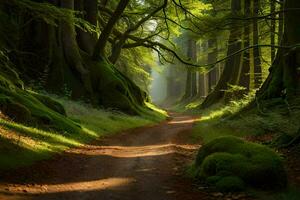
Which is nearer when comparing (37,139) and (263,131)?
(37,139)

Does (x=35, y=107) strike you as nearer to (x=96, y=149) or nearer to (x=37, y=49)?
(x=96, y=149)

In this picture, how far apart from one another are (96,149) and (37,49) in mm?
12220

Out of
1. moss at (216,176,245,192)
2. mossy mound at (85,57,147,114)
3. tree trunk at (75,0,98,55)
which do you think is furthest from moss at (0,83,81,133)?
tree trunk at (75,0,98,55)

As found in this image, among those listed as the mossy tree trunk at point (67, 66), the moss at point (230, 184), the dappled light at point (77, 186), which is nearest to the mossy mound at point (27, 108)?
the dappled light at point (77, 186)

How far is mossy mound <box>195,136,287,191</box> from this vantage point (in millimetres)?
7672

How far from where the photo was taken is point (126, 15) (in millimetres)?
28734

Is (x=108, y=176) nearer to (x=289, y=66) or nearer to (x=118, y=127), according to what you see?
(x=289, y=66)

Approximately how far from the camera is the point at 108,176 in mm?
9156

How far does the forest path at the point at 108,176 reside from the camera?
294 inches

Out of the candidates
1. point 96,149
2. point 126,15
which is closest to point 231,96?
point 126,15

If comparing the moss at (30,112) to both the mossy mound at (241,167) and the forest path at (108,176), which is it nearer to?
the forest path at (108,176)

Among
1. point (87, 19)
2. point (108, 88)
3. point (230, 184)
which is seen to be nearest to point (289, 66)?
point (230, 184)

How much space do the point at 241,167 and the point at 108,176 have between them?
2798mm

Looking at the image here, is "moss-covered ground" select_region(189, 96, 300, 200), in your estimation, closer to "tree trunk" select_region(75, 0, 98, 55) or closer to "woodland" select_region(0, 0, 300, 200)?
"woodland" select_region(0, 0, 300, 200)
